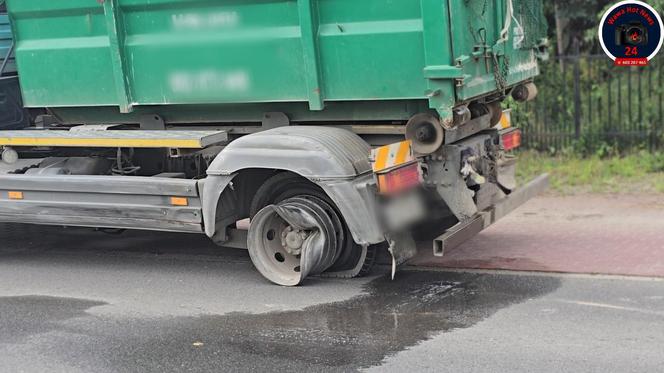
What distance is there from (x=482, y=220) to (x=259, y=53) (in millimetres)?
2111

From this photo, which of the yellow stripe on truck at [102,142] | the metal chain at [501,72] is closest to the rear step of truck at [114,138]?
the yellow stripe on truck at [102,142]

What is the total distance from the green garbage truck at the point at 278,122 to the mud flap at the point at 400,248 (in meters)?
0.02

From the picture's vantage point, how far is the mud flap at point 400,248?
21.2ft

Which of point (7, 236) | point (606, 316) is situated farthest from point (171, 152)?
point (606, 316)

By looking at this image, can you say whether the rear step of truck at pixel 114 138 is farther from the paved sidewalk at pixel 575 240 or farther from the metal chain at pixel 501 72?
the metal chain at pixel 501 72

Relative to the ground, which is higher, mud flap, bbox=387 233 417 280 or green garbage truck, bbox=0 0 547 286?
green garbage truck, bbox=0 0 547 286

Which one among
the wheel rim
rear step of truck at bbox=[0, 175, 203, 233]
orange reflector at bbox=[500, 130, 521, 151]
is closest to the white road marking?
the wheel rim

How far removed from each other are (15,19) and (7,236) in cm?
246

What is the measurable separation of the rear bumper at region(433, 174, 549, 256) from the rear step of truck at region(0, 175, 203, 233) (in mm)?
1873

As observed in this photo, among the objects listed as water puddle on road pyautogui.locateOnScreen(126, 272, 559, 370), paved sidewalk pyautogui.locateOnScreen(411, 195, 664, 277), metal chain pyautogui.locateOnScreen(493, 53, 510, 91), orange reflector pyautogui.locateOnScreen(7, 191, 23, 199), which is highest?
metal chain pyautogui.locateOnScreen(493, 53, 510, 91)

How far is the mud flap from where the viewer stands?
254 inches

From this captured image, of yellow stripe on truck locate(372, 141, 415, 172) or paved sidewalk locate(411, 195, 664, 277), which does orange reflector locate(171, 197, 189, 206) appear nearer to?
yellow stripe on truck locate(372, 141, 415, 172)

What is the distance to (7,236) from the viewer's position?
8.99 metres

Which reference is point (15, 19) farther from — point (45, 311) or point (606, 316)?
point (606, 316)
